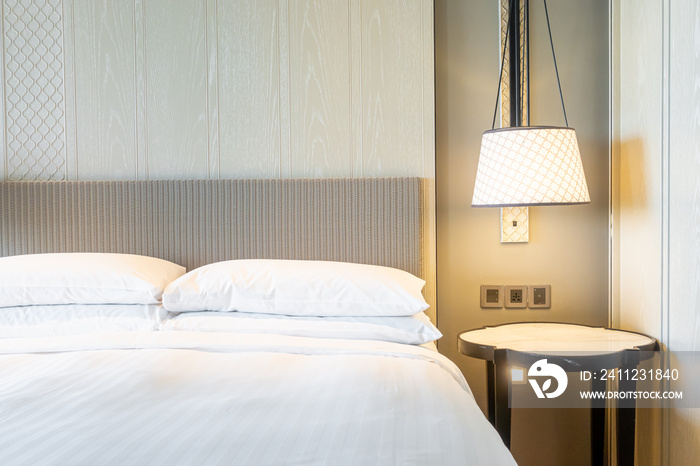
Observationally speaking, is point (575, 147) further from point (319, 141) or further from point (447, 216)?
point (319, 141)

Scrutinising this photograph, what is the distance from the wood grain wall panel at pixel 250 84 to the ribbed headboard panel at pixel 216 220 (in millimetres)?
123

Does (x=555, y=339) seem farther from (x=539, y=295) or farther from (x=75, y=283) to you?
(x=75, y=283)

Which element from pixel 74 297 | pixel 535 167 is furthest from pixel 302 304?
pixel 535 167

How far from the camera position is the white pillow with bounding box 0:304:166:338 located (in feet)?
6.27

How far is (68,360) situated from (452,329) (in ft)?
4.58

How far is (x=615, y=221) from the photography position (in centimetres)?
229

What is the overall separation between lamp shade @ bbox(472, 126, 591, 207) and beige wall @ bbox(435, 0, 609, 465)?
380 millimetres

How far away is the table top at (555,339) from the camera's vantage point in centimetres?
182

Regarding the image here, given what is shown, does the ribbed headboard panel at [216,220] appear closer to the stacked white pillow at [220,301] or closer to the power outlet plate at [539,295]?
the stacked white pillow at [220,301]

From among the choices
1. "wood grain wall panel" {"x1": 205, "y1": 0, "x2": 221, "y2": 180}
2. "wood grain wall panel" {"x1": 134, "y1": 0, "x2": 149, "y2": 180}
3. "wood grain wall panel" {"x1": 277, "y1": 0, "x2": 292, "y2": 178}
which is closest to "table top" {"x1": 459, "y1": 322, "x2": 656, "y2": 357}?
"wood grain wall panel" {"x1": 277, "y1": 0, "x2": 292, "y2": 178}

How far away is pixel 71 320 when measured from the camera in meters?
1.94

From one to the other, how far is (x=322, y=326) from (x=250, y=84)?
1.05 m

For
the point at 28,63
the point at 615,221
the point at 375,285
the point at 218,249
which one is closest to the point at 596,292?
the point at 615,221

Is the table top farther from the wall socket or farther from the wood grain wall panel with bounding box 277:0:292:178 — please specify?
the wood grain wall panel with bounding box 277:0:292:178
